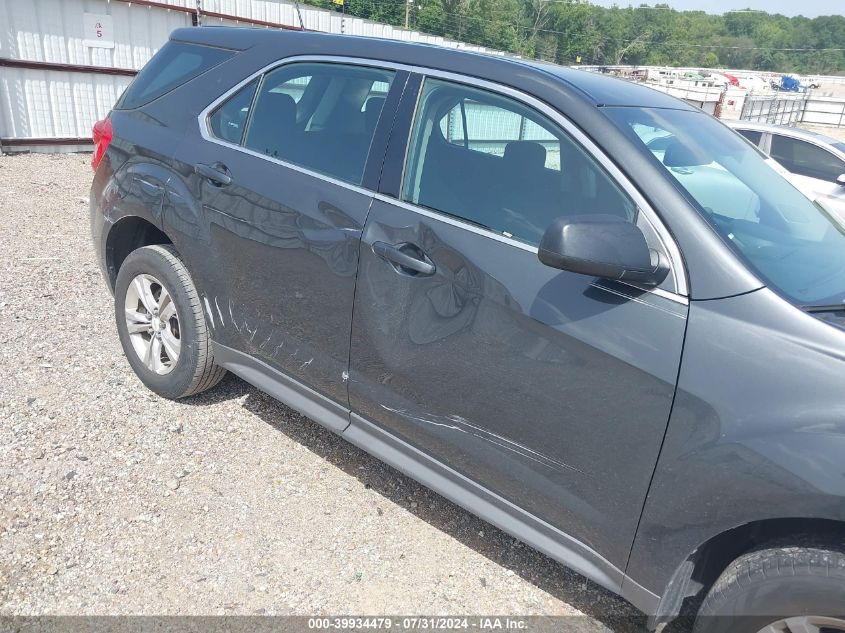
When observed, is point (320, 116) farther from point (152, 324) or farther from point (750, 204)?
point (750, 204)

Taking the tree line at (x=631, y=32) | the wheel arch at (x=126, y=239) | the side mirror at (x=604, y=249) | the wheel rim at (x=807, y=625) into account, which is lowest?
the wheel rim at (x=807, y=625)

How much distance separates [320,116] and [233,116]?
491 mm

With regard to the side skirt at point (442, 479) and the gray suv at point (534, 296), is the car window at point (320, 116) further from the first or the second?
the side skirt at point (442, 479)

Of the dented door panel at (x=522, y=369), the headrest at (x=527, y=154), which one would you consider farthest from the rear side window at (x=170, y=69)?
the headrest at (x=527, y=154)

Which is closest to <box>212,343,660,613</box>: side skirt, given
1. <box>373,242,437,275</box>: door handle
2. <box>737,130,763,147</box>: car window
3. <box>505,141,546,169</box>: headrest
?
<box>373,242,437,275</box>: door handle

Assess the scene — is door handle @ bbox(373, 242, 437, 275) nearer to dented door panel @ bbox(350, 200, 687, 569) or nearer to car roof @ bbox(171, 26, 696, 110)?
dented door panel @ bbox(350, 200, 687, 569)

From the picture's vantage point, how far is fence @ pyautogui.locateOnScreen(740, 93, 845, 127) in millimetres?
24828

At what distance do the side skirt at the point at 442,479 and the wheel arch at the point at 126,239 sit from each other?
0.89m

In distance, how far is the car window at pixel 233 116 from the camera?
10.0 ft

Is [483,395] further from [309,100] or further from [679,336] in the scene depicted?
[309,100]

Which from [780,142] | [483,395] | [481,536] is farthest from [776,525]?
[780,142]

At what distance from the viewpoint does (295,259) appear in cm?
275

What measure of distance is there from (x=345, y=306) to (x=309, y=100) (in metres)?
1.03

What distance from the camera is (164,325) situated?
3.47m
